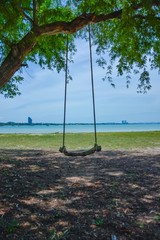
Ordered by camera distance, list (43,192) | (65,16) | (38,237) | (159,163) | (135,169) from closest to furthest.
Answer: (38,237)
(43,192)
(135,169)
(159,163)
(65,16)

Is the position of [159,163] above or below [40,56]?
below

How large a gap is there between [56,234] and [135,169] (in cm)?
425

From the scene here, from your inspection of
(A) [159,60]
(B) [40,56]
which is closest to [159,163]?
(A) [159,60]

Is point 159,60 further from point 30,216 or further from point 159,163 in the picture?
point 30,216

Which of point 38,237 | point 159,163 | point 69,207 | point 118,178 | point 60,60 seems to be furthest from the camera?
point 60,60

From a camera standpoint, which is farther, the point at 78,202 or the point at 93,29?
the point at 93,29

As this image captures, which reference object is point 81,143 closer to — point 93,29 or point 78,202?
point 93,29

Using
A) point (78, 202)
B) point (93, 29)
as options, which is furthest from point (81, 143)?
point (78, 202)

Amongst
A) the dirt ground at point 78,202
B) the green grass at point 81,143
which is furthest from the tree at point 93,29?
the green grass at point 81,143

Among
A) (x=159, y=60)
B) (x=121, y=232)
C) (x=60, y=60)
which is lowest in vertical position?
(x=121, y=232)

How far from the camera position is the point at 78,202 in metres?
5.29

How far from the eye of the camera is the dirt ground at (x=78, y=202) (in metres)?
4.23

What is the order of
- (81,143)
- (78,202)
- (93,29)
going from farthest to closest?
(81,143) < (93,29) < (78,202)

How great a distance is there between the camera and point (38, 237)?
4016 millimetres
